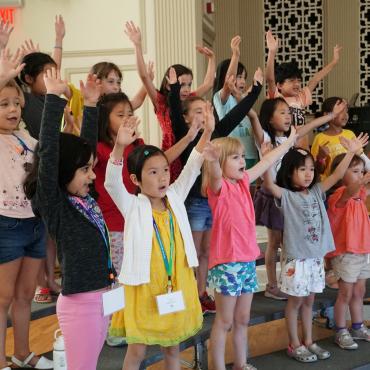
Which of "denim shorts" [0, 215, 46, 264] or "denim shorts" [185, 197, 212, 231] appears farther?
"denim shorts" [185, 197, 212, 231]

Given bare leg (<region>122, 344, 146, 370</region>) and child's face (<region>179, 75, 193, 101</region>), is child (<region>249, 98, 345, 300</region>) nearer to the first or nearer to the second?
child's face (<region>179, 75, 193, 101</region>)

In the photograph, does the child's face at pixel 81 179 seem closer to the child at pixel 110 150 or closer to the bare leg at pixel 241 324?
the child at pixel 110 150

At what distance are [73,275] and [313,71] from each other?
9.06 metres

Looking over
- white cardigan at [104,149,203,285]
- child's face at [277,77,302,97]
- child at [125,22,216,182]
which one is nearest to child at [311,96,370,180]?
child's face at [277,77,302,97]

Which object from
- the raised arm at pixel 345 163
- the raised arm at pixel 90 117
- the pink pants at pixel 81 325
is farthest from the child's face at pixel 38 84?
the raised arm at pixel 345 163

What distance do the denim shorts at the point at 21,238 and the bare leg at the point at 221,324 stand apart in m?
0.80

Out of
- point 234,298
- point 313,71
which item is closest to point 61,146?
point 234,298

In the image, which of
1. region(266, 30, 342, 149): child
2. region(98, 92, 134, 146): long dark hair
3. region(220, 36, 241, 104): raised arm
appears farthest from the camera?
region(266, 30, 342, 149): child

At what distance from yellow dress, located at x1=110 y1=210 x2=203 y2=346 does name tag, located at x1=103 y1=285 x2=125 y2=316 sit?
143 millimetres

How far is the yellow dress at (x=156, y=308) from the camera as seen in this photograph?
2.38 meters

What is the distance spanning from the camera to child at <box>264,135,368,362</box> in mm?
3088

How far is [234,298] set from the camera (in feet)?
8.93

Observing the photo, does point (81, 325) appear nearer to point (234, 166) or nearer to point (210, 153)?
point (210, 153)

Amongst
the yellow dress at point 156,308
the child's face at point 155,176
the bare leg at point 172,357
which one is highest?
the child's face at point 155,176
